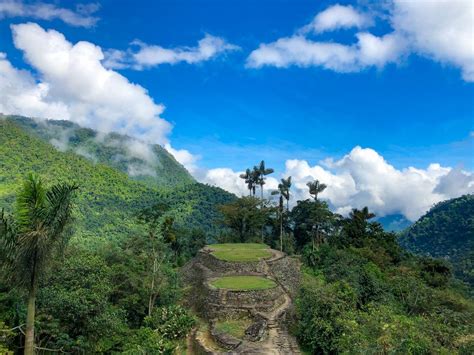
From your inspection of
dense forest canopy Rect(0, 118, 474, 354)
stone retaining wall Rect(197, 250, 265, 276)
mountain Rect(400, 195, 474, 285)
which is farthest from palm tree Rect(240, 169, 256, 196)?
mountain Rect(400, 195, 474, 285)

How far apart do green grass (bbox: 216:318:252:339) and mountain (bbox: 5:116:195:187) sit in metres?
102

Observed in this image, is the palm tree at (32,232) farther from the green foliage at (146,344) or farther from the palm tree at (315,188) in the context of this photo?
the palm tree at (315,188)

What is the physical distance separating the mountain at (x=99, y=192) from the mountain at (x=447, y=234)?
52.6 metres

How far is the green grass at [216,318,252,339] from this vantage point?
1994cm

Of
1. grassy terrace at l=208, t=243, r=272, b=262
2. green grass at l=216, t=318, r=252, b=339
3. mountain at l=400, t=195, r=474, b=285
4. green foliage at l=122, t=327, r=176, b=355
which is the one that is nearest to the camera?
green foliage at l=122, t=327, r=176, b=355

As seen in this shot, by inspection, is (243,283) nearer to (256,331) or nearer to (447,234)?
(256,331)

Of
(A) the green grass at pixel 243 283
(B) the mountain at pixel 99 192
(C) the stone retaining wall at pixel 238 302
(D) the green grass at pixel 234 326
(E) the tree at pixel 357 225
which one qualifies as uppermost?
(B) the mountain at pixel 99 192

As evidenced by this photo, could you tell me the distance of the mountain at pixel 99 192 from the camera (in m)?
63.2

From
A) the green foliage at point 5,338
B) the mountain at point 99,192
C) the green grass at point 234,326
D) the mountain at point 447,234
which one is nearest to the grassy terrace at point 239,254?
the green grass at point 234,326

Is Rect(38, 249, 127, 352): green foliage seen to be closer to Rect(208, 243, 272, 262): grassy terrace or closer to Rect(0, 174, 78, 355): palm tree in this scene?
Rect(0, 174, 78, 355): palm tree

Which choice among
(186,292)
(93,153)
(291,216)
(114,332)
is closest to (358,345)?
(114,332)

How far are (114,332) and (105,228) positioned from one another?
48.5 meters

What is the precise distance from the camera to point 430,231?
10512cm

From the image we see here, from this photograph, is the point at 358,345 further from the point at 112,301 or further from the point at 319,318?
the point at 112,301
